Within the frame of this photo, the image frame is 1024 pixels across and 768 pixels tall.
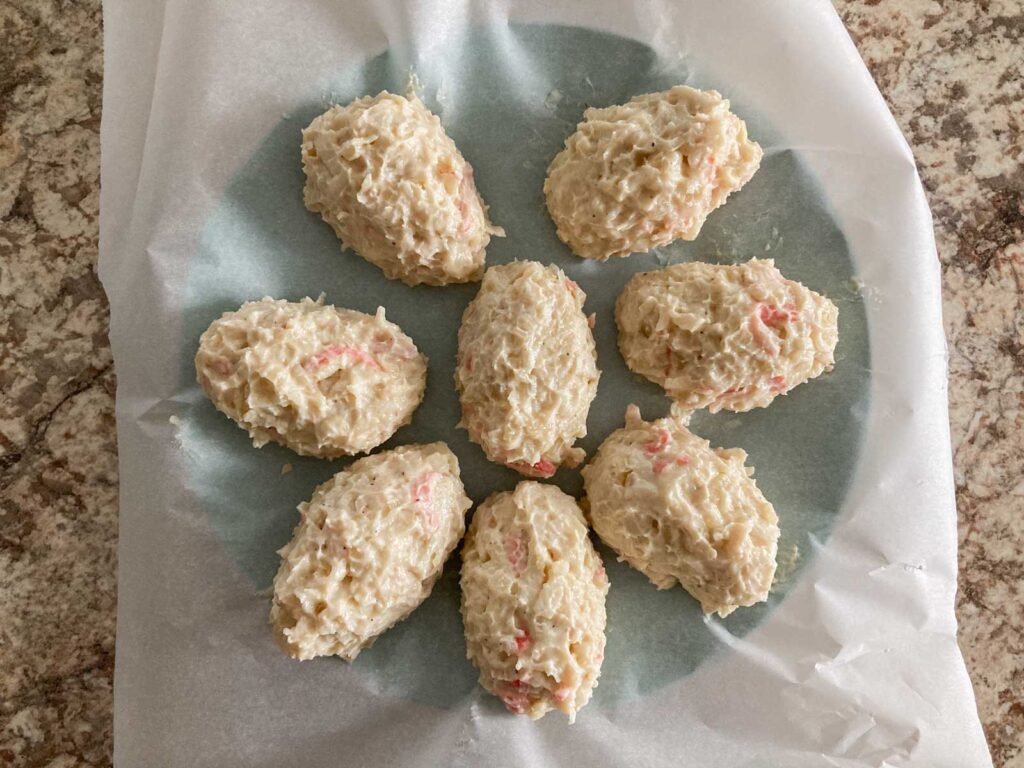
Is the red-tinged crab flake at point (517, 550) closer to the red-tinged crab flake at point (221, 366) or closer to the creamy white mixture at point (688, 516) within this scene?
the creamy white mixture at point (688, 516)

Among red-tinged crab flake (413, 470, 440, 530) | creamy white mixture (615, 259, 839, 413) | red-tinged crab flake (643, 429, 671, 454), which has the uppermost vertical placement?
creamy white mixture (615, 259, 839, 413)

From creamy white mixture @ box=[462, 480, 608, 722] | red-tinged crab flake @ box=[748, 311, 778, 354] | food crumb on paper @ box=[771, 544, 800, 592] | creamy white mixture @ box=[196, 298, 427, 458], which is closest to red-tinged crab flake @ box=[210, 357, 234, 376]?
creamy white mixture @ box=[196, 298, 427, 458]

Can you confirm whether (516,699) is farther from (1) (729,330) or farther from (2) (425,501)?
(1) (729,330)

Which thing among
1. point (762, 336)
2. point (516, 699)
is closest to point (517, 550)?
point (516, 699)

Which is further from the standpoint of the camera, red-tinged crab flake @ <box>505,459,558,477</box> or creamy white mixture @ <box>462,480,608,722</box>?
red-tinged crab flake @ <box>505,459,558,477</box>

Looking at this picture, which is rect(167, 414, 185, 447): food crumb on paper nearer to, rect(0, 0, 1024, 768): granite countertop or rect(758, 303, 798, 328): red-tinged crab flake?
rect(0, 0, 1024, 768): granite countertop

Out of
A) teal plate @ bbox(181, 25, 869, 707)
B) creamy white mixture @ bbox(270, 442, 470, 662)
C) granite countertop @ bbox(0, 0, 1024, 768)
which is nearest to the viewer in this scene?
creamy white mixture @ bbox(270, 442, 470, 662)

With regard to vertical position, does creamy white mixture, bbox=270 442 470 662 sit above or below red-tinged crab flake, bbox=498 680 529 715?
above
